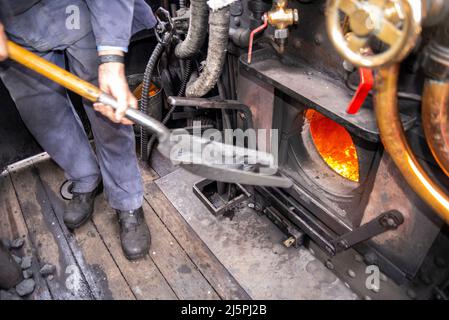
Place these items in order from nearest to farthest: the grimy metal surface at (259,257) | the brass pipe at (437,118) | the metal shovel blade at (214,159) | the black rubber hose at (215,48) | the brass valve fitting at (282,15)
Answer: the brass pipe at (437,118) < the metal shovel blade at (214,159) < the brass valve fitting at (282,15) < the black rubber hose at (215,48) < the grimy metal surface at (259,257)

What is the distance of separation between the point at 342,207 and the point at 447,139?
0.53m

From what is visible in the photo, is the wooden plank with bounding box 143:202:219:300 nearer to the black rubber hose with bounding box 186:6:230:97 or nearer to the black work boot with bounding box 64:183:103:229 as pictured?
the black work boot with bounding box 64:183:103:229

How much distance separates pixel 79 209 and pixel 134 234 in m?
0.29

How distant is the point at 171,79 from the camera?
1.85 metres

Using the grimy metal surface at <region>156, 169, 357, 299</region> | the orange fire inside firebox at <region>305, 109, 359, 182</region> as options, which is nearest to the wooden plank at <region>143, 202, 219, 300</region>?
the grimy metal surface at <region>156, 169, 357, 299</region>

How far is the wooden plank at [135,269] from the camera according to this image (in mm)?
1337

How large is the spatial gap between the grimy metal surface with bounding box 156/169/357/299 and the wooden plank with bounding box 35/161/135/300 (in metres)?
0.37

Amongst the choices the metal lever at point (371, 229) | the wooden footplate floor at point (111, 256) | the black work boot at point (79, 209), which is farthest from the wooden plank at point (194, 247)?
the metal lever at point (371, 229)

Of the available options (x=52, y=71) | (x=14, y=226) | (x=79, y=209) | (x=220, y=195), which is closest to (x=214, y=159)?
(x=52, y=71)

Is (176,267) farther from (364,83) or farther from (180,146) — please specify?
(364,83)

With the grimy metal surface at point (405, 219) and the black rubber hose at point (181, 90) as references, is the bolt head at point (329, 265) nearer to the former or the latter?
the grimy metal surface at point (405, 219)

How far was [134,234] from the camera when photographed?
1457 mm
